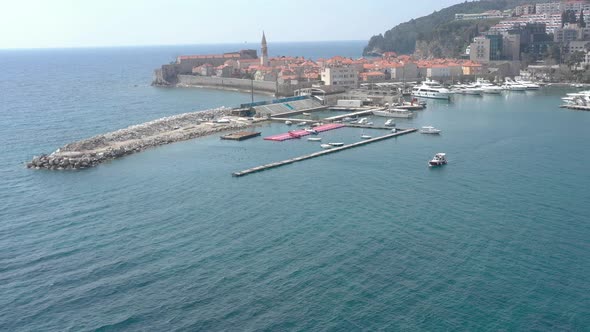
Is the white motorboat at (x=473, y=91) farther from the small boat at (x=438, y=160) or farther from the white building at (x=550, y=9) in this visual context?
the white building at (x=550, y=9)

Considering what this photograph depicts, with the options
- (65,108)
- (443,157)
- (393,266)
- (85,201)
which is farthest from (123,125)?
(393,266)

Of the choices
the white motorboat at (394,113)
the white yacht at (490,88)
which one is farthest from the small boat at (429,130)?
the white yacht at (490,88)

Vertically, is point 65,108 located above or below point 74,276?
above

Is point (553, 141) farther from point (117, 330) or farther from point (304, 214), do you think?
point (117, 330)

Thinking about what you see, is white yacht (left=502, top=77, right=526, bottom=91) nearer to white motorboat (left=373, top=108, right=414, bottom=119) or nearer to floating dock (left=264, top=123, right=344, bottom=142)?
white motorboat (left=373, top=108, right=414, bottom=119)

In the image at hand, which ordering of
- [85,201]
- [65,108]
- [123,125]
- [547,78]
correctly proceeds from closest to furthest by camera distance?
[85,201] → [123,125] → [65,108] → [547,78]

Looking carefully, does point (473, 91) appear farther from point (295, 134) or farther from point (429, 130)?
point (295, 134)

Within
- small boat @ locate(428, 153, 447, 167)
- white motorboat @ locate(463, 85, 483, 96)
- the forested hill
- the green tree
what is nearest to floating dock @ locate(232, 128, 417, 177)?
small boat @ locate(428, 153, 447, 167)
